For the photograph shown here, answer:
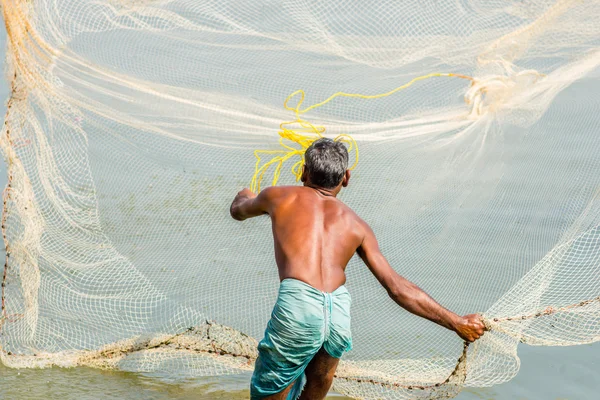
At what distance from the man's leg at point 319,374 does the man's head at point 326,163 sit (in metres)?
0.74

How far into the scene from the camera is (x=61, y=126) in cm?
450

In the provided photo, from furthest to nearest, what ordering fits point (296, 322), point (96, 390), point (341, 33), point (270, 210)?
point (341, 33), point (96, 390), point (270, 210), point (296, 322)

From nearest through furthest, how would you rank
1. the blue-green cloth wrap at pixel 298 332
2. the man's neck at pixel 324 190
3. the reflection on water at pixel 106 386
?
1. the blue-green cloth wrap at pixel 298 332
2. the man's neck at pixel 324 190
3. the reflection on water at pixel 106 386

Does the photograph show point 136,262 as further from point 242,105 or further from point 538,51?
point 538,51

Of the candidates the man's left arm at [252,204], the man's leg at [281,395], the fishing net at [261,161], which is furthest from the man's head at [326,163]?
the fishing net at [261,161]

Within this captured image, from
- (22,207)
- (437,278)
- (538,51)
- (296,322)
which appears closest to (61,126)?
(22,207)

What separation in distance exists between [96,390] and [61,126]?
1.57 m

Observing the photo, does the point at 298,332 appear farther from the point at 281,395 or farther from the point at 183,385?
the point at 183,385

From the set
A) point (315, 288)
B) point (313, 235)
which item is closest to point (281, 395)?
point (315, 288)

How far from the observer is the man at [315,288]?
10.2 ft

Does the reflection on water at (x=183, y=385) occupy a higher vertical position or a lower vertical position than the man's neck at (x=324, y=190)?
lower

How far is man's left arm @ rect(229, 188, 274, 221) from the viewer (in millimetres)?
3389

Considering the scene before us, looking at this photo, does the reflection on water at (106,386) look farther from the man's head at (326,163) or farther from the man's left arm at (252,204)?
the man's head at (326,163)

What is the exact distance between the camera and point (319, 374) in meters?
3.31
